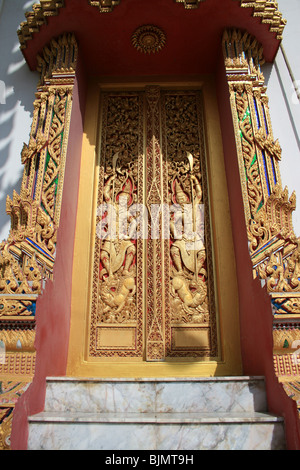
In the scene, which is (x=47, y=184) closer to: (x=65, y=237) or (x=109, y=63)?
(x=65, y=237)

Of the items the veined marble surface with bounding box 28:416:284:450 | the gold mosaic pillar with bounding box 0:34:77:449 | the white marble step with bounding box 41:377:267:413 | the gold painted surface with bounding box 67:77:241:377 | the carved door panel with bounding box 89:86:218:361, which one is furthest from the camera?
the carved door panel with bounding box 89:86:218:361

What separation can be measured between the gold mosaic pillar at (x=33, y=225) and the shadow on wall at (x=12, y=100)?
46cm

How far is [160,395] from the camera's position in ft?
10.1

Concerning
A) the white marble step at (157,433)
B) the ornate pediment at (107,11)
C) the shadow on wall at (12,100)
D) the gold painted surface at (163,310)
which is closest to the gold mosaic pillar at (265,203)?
the ornate pediment at (107,11)

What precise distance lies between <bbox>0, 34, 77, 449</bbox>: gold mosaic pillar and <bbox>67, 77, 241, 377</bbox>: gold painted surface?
0.66m

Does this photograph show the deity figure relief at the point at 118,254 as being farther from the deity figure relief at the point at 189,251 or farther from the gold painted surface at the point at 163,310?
the deity figure relief at the point at 189,251

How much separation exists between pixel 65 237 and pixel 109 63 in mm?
2435

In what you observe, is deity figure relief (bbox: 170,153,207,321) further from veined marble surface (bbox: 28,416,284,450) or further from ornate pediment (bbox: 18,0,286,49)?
ornate pediment (bbox: 18,0,286,49)

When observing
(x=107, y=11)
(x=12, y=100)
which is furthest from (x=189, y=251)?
(x=12, y=100)

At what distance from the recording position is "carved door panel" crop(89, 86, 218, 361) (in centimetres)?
403

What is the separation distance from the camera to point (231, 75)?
4.32m

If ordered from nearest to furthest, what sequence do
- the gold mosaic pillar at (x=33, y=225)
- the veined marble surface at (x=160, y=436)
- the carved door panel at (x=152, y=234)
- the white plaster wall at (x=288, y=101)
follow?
the veined marble surface at (x=160, y=436) → the gold mosaic pillar at (x=33, y=225) → the carved door panel at (x=152, y=234) → the white plaster wall at (x=288, y=101)

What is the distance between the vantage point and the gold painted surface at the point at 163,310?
12.6ft

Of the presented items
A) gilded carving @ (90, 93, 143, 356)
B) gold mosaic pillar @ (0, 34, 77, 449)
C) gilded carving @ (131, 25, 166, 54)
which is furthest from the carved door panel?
gold mosaic pillar @ (0, 34, 77, 449)
